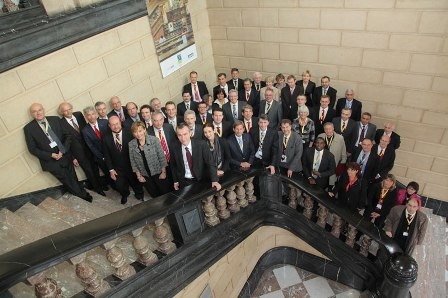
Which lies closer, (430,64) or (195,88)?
(430,64)

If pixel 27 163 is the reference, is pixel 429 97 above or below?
below

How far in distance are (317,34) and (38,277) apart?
210 inches

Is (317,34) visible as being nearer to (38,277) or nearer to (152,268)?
(152,268)

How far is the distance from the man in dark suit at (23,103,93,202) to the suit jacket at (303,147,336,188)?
2.93m

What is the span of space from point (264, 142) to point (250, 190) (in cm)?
80

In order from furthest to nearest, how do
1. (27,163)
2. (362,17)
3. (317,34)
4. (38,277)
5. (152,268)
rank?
(317,34) → (362,17) → (27,163) → (152,268) → (38,277)

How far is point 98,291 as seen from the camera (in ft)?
7.79

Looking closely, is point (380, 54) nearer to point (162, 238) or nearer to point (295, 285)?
point (295, 285)

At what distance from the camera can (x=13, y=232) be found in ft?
10.8

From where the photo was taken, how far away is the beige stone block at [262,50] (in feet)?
20.6

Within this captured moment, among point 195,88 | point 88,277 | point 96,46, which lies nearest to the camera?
point 88,277

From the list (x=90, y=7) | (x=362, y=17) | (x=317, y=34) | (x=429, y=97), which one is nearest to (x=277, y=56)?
(x=317, y=34)

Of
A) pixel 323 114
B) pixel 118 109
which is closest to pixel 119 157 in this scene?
pixel 118 109

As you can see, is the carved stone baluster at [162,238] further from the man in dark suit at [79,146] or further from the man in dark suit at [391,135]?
the man in dark suit at [391,135]
